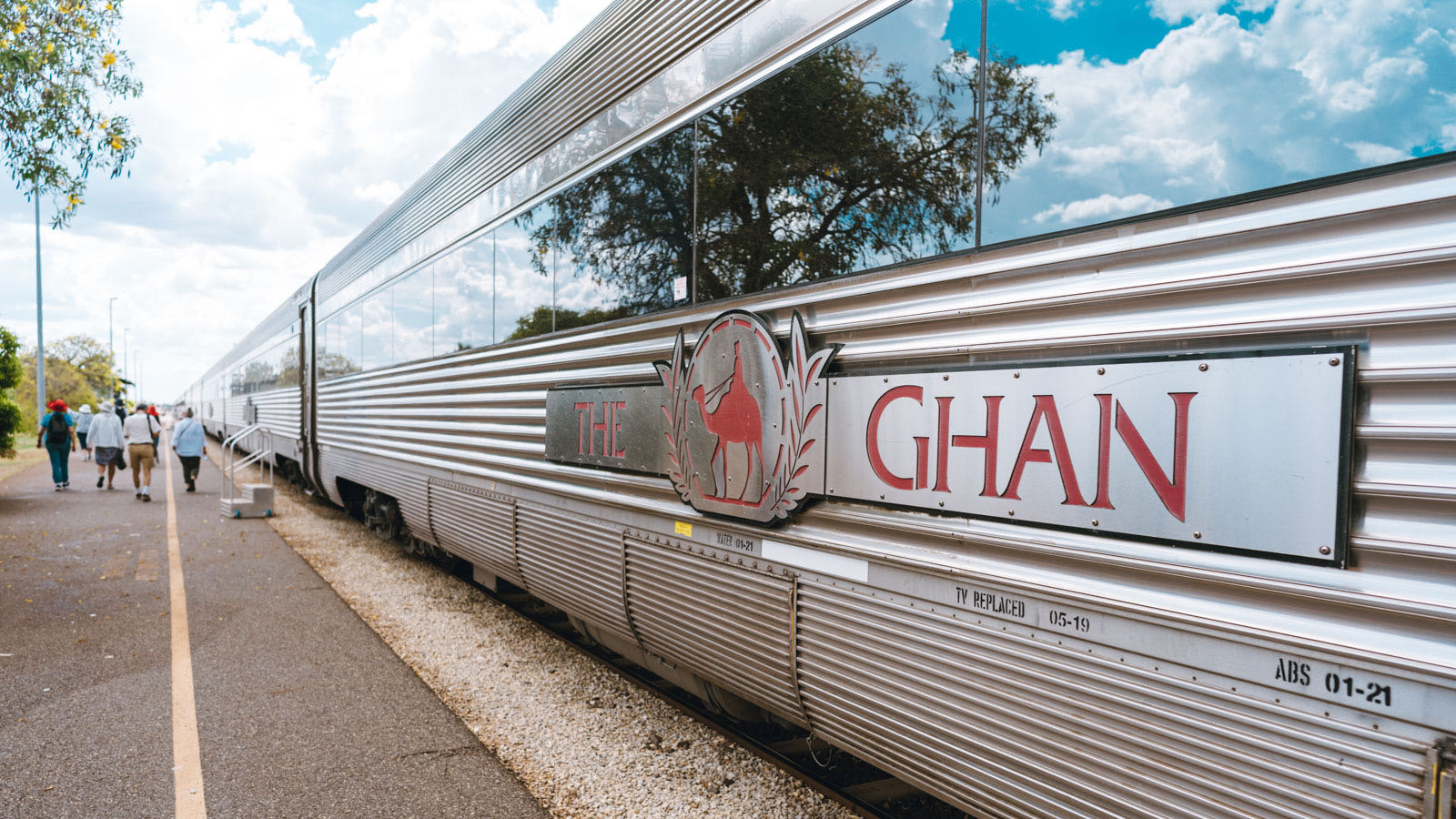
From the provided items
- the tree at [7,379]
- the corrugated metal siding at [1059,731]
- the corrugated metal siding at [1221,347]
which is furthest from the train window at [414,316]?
the tree at [7,379]

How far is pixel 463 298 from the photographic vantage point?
19.4ft

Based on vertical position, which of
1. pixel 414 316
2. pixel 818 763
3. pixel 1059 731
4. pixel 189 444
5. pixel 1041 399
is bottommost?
pixel 818 763

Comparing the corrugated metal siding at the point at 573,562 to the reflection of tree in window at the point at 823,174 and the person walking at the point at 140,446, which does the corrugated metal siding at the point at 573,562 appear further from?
the person walking at the point at 140,446

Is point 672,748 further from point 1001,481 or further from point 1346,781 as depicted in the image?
point 1346,781

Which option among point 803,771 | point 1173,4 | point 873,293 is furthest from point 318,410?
point 1173,4

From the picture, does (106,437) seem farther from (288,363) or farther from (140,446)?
(288,363)

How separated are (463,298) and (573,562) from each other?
7.91ft

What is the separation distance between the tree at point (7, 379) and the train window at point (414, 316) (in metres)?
11.4

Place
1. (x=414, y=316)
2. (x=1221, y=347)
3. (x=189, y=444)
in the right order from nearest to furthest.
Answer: (x=1221, y=347) < (x=414, y=316) < (x=189, y=444)

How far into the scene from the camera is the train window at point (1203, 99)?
5.08ft

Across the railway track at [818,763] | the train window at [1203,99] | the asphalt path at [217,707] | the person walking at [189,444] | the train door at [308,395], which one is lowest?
the asphalt path at [217,707]

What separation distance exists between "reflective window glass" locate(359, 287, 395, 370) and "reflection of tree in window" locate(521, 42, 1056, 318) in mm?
4321

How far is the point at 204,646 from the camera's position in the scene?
5.43 m

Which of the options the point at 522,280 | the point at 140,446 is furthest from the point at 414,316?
the point at 140,446
